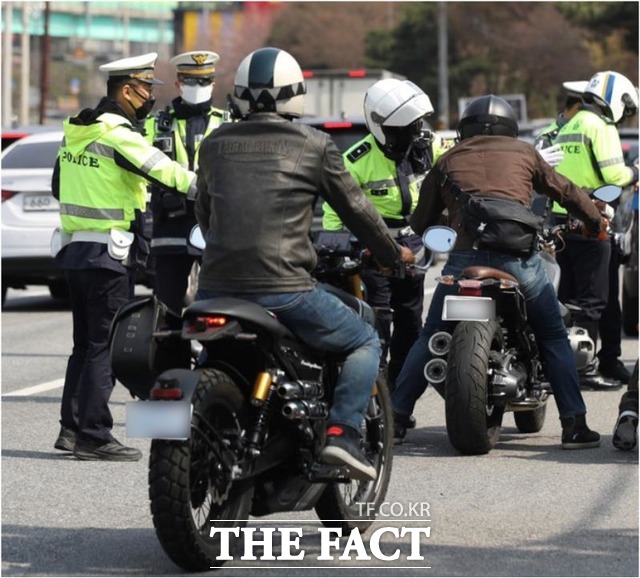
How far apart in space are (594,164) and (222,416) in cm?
551

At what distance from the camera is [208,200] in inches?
255

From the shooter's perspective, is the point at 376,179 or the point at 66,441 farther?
the point at 376,179

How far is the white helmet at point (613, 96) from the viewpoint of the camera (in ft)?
36.3

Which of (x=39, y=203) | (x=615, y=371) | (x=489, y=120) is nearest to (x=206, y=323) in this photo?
(x=489, y=120)

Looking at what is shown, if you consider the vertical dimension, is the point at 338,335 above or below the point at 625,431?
above

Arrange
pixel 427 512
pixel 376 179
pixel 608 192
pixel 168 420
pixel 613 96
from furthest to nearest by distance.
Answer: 1. pixel 613 96
2. pixel 376 179
3. pixel 608 192
4. pixel 427 512
5. pixel 168 420

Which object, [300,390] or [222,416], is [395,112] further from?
[222,416]

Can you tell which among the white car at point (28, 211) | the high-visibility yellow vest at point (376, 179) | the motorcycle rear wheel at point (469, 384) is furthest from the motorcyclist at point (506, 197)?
the white car at point (28, 211)

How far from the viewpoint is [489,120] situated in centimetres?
879

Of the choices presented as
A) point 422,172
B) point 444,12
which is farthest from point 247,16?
point 422,172

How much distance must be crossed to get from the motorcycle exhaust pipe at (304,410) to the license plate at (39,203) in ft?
33.4

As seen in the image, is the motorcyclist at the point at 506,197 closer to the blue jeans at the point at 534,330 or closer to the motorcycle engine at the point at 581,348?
the blue jeans at the point at 534,330

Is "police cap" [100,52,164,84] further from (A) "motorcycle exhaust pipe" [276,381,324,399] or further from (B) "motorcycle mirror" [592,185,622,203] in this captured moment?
(A) "motorcycle exhaust pipe" [276,381,324,399]

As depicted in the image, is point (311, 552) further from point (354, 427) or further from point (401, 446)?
point (401, 446)
